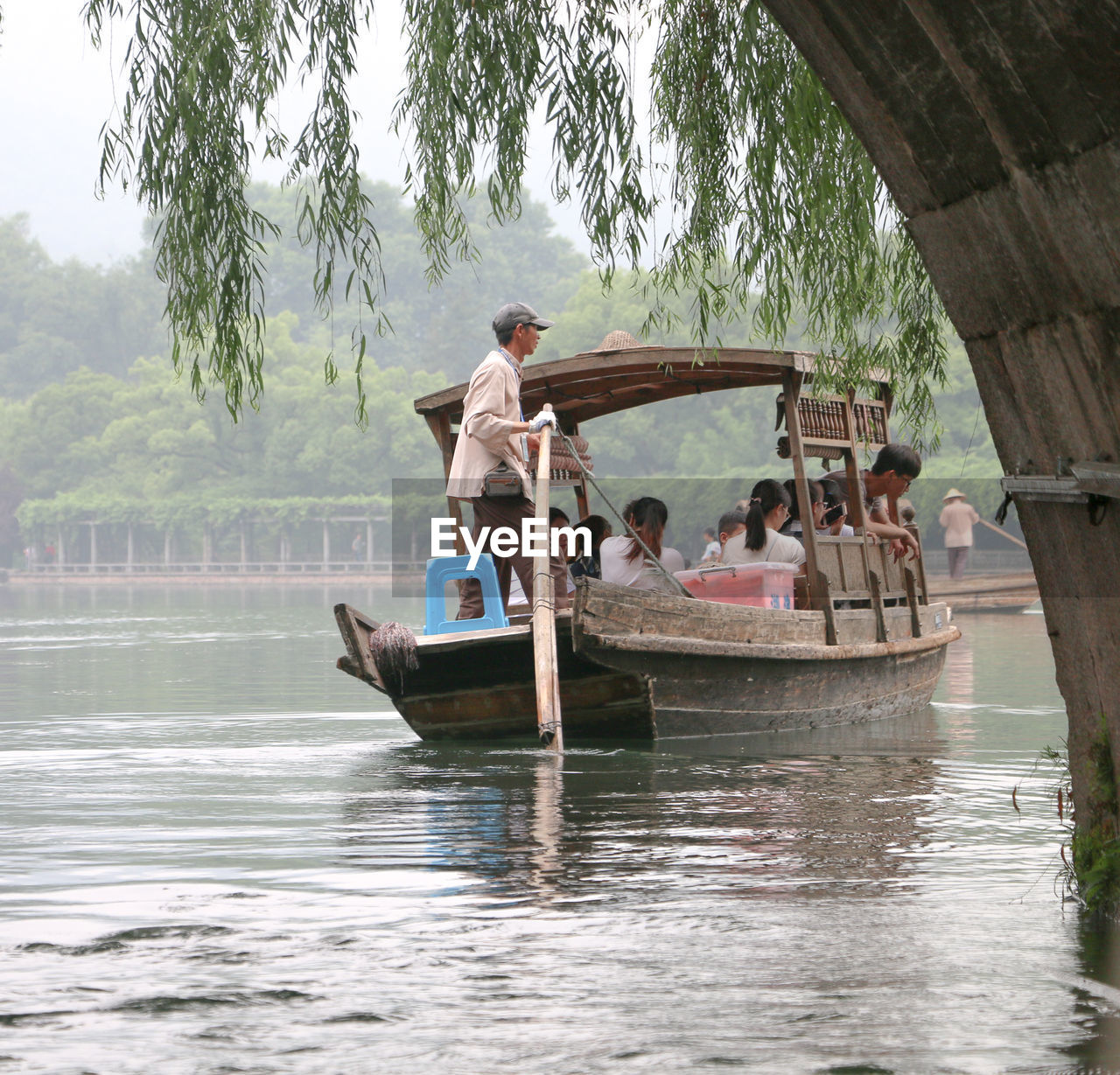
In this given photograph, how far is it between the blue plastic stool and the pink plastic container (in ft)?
4.25

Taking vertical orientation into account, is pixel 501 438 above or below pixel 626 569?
above

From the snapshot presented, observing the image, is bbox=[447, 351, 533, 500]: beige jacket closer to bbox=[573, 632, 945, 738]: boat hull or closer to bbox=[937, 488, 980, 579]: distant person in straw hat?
bbox=[573, 632, 945, 738]: boat hull

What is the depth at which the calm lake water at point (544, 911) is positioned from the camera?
140 inches

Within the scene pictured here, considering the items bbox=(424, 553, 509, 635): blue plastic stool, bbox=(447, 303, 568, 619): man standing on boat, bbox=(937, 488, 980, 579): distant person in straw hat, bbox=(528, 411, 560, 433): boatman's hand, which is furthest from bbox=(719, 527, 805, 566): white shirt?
bbox=(937, 488, 980, 579): distant person in straw hat

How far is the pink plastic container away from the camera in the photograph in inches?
376

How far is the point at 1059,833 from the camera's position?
241 inches

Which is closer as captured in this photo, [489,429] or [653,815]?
[653,815]

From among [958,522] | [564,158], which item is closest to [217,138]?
[564,158]

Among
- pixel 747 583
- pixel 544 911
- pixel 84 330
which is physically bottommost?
pixel 544 911

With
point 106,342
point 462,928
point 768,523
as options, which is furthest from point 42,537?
point 462,928

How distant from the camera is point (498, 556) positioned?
855 centimetres

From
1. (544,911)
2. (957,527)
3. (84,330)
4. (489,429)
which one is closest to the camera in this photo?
(544,911)

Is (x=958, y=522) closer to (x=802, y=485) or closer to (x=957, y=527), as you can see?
(x=957, y=527)

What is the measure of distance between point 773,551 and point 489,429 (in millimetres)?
2335
